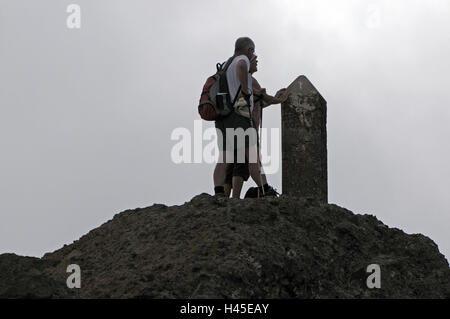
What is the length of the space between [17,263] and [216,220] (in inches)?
78.2

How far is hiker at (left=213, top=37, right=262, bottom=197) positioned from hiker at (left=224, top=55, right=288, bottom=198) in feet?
0.30

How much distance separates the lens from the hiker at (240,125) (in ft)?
33.1

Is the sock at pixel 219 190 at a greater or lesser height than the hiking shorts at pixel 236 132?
lesser

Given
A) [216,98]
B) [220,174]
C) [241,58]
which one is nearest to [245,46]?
[241,58]

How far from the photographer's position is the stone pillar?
11.2 meters

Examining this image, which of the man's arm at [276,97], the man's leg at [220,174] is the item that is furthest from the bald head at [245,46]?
the man's leg at [220,174]

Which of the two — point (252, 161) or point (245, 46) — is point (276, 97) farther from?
point (252, 161)

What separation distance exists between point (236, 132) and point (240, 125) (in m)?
0.09

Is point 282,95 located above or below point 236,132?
above

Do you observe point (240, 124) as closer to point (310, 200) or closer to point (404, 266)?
point (310, 200)

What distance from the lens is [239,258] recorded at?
8070 mm

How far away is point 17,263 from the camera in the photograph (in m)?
8.22

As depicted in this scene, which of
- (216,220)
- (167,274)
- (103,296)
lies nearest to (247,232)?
(216,220)

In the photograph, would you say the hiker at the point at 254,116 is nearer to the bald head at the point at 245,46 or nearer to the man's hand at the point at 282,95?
the man's hand at the point at 282,95
